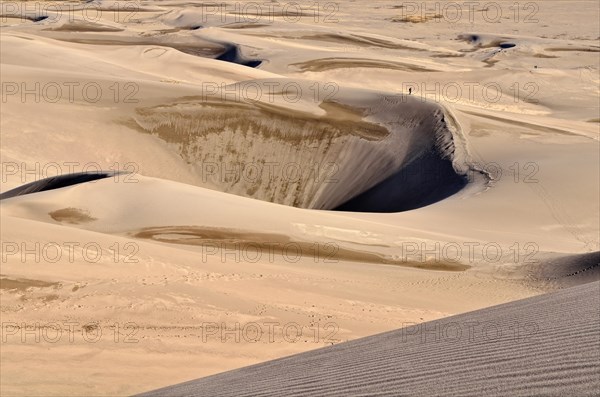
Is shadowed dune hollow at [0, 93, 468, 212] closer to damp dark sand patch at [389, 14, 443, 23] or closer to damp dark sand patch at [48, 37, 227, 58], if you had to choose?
damp dark sand patch at [48, 37, 227, 58]

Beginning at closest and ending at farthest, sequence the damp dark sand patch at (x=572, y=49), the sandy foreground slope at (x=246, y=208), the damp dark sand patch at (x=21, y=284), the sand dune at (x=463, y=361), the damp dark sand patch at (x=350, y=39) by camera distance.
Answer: the sand dune at (x=463, y=361), the sandy foreground slope at (x=246, y=208), the damp dark sand patch at (x=21, y=284), the damp dark sand patch at (x=572, y=49), the damp dark sand patch at (x=350, y=39)

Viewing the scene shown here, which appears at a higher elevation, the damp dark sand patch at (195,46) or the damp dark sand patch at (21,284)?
the damp dark sand patch at (21,284)

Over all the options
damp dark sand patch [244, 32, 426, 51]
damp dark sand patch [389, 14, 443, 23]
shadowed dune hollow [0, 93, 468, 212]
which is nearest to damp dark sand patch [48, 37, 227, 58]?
damp dark sand patch [244, 32, 426, 51]

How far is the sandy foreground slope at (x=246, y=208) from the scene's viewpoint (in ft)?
22.3

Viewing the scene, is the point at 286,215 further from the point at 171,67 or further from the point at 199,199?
the point at 171,67

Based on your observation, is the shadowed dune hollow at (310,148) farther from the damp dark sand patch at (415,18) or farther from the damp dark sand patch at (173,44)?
the damp dark sand patch at (415,18)

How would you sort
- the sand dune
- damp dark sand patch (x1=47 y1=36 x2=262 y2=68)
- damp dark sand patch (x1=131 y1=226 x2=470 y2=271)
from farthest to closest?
damp dark sand patch (x1=47 y1=36 x2=262 y2=68) → damp dark sand patch (x1=131 y1=226 x2=470 y2=271) → the sand dune

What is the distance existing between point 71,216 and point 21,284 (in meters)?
3.19

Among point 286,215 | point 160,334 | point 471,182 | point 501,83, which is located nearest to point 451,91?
point 501,83

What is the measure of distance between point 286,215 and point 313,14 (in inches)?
1624

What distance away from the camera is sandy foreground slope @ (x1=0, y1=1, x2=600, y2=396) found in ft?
22.3

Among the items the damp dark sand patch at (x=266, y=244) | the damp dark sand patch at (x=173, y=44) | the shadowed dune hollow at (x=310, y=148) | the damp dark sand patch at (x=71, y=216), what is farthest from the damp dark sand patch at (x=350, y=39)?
the damp dark sand patch at (x=71, y=216)

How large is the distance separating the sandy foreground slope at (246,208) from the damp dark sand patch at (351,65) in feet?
0.38

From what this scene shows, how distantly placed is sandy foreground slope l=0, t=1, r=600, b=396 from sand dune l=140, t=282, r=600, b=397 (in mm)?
1419
